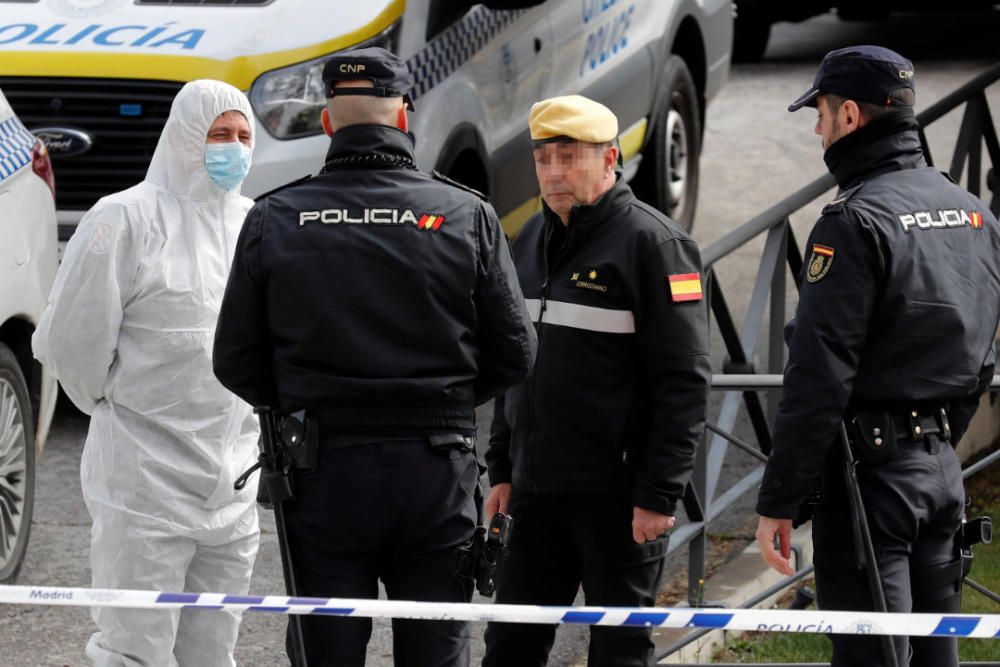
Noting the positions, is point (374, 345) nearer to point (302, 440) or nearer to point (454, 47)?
point (302, 440)

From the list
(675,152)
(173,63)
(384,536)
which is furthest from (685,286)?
(675,152)

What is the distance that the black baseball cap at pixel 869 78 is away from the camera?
3.85m

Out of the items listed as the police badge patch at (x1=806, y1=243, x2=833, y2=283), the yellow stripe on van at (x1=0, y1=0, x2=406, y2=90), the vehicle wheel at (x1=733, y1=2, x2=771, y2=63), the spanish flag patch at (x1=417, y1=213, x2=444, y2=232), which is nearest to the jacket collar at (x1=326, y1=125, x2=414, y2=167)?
the spanish flag patch at (x1=417, y1=213, x2=444, y2=232)

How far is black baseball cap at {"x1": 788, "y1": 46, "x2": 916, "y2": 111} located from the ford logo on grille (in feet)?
12.4

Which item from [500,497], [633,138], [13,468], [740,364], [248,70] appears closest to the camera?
[500,497]

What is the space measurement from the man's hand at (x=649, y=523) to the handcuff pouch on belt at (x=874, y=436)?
1.58 ft

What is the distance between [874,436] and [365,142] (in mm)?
1255

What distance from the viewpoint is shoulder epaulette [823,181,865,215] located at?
12.4ft

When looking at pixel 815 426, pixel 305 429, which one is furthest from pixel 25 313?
pixel 815 426

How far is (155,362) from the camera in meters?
4.20

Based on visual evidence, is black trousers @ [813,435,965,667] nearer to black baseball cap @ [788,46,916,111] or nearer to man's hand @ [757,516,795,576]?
man's hand @ [757,516,795,576]

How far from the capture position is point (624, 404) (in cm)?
412

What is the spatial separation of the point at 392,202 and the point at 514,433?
87cm

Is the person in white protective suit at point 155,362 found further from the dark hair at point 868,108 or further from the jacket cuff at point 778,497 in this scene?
the dark hair at point 868,108
